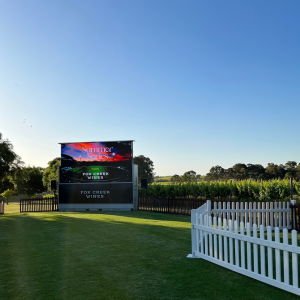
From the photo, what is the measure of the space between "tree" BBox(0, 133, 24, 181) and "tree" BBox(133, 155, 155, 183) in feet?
158

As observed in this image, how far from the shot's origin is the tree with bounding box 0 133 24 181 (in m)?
22.8

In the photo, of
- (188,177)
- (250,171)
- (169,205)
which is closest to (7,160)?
(169,205)

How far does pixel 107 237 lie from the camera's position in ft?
32.4

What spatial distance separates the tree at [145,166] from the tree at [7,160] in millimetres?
48156

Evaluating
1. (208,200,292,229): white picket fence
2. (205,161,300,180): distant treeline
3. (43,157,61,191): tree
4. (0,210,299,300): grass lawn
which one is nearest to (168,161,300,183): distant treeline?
(205,161,300,180): distant treeline

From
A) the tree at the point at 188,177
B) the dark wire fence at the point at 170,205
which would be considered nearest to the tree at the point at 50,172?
the tree at the point at 188,177

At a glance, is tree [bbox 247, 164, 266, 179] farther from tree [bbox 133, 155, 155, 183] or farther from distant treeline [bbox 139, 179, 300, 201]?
distant treeline [bbox 139, 179, 300, 201]

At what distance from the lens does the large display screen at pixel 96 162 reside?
70.7 feet

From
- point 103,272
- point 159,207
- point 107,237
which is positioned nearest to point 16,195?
point 159,207

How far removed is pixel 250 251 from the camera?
17.4ft

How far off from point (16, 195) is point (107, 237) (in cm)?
5695

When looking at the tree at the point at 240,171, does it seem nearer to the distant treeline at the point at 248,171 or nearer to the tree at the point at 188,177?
Answer: the distant treeline at the point at 248,171

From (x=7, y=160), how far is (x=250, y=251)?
844 inches

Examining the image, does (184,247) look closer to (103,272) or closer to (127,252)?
(127,252)
